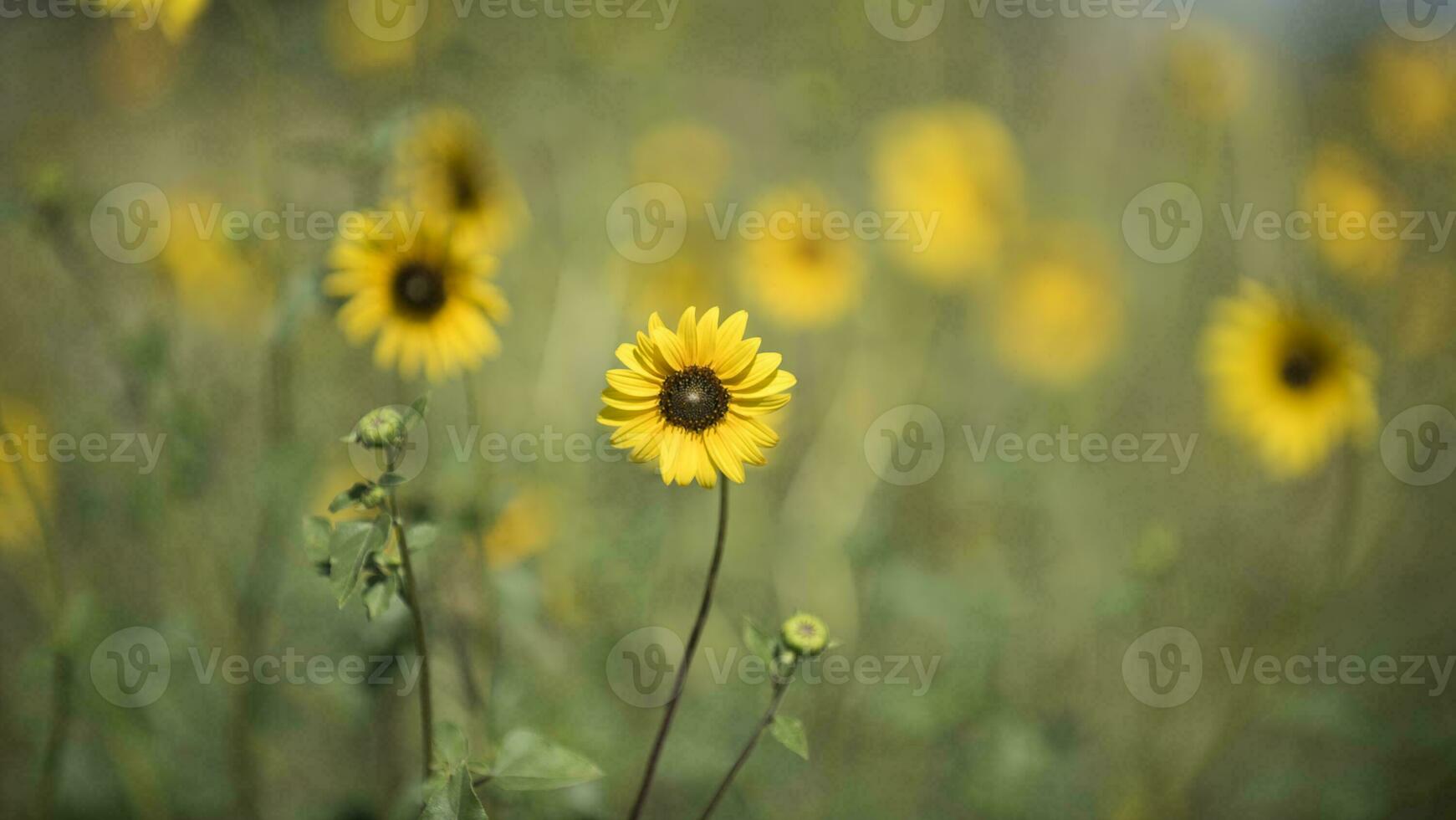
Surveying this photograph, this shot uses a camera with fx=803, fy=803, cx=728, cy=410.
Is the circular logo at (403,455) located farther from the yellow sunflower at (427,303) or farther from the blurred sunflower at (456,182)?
the blurred sunflower at (456,182)

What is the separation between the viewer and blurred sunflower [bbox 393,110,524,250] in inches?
66.4

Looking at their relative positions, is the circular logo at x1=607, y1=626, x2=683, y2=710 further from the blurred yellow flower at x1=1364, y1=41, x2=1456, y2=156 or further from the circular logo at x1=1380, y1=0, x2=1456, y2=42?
the circular logo at x1=1380, y1=0, x2=1456, y2=42

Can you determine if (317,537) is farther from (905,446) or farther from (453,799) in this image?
(905,446)

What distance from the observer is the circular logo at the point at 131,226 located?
2469 millimetres

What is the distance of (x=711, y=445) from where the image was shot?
109cm

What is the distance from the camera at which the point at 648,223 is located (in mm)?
3004

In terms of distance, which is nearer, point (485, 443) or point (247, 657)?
point (247, 657)

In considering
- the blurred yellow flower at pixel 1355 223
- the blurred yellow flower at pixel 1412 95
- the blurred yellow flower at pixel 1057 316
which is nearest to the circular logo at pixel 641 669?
the blurred yellow flower at pixel 1057 316

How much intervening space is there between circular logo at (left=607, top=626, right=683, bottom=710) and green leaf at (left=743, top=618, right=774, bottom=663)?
3.66 ft

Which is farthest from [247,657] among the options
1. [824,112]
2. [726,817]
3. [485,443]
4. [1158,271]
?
[1158,271]

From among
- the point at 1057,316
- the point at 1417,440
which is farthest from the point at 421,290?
the point at 1417,440

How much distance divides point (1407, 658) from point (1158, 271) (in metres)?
2.18

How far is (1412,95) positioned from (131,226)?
5140 millimetres

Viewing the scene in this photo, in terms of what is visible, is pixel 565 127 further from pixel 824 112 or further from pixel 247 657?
pixel 247 657
